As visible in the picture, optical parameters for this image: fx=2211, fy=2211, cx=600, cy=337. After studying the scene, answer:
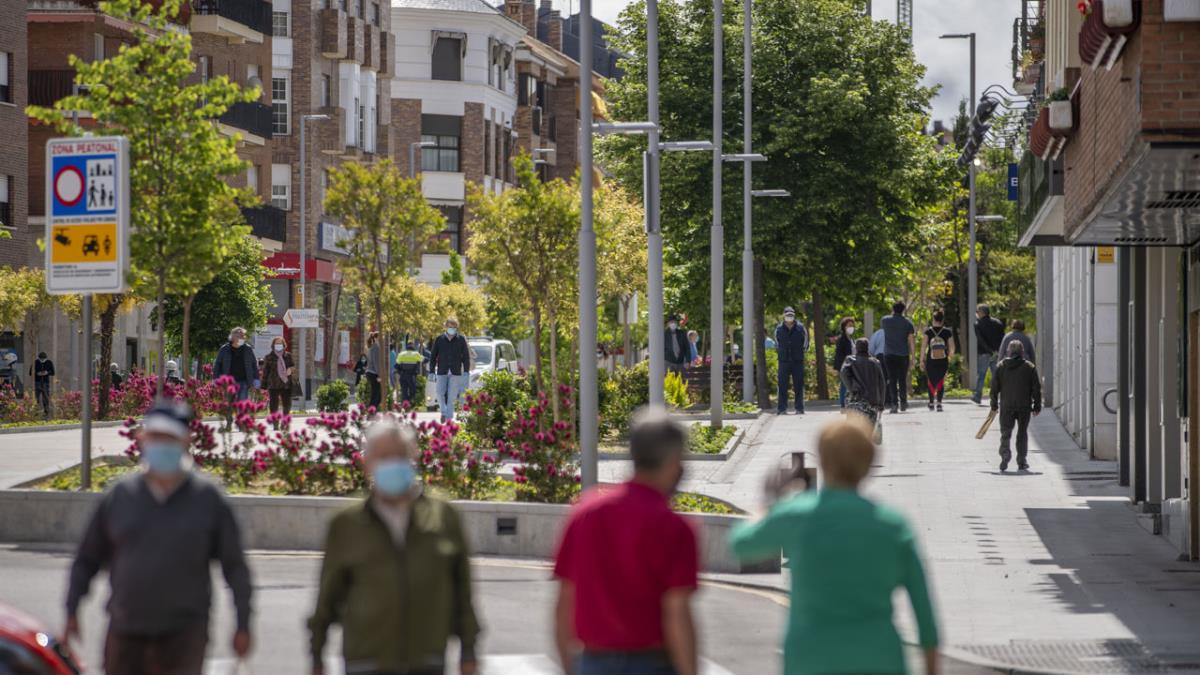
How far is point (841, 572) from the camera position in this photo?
632cm

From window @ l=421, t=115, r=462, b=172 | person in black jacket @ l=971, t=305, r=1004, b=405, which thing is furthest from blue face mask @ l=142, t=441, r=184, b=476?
window @ l=421, t=115, r=462, b=172

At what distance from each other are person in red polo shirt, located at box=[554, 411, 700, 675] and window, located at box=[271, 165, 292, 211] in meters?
64.5

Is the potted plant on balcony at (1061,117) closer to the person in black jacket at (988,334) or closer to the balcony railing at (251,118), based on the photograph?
the person in black jacket at (988,334)

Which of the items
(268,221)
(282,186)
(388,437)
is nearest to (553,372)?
(388,437)

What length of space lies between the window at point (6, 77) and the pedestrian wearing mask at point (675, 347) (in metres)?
17.6

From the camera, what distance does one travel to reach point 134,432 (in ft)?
64.1

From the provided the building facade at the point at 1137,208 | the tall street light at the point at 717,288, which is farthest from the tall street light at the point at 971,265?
the building facade at the point at 1137,208

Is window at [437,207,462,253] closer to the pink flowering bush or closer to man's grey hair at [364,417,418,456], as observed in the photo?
the pink flowering bush

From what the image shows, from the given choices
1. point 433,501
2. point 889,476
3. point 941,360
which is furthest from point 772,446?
point 433,501

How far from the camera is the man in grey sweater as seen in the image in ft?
24.6

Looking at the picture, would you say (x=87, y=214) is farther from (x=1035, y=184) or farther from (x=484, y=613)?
(x=1035, y=184)

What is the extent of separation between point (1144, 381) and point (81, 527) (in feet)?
34.2

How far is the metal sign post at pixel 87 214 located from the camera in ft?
59.4

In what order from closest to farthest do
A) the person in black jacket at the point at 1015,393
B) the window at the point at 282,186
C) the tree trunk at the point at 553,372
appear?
the person in black jacket at the point at 1015,393
the tree trunk at the point at 553,372
the window at the point at 282,186
